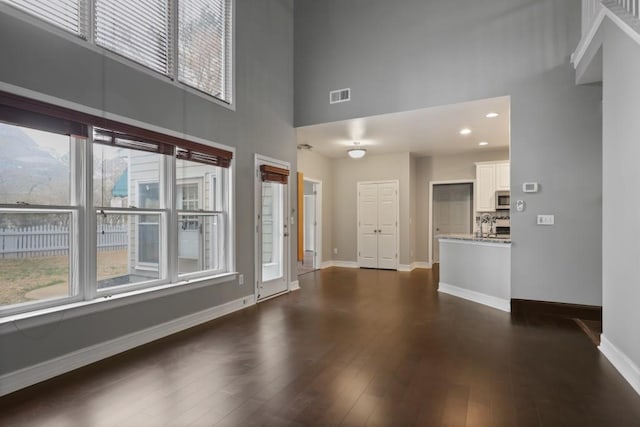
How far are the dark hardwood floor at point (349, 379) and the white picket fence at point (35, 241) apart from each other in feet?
3.27

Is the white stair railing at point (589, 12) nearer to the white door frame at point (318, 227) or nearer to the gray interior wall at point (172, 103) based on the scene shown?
the gray interior wall at point (172, 103)

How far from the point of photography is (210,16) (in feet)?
14.9

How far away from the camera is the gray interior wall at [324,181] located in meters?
8.02

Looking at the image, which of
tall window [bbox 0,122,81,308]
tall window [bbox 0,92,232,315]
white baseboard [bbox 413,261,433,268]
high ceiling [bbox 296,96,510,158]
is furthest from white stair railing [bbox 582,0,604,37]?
white baseboard [bbox 413,261,433,268]

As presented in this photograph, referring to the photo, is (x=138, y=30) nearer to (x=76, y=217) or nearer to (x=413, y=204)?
(x=76, y=217)

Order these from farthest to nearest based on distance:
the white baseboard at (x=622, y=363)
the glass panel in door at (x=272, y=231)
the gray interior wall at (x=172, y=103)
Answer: the glass panel in door at (x=272, y=231)
the gray interior wall at (x=172, y=103)
the white baseboard at (x=622, y=363)

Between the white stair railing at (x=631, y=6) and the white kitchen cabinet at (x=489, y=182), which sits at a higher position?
the white stair railing at (x=631, y=6)

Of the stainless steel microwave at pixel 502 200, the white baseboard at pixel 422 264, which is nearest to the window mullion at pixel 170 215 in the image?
the white baseboard at pixel 422 264

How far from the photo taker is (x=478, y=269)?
516 centimetres

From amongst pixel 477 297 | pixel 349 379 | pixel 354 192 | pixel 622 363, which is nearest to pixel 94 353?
pixel 349 379

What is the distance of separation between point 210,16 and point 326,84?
6.76 ft

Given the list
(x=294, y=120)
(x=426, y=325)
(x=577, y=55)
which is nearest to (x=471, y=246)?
(x=426, y=325)

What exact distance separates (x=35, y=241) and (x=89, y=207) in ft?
1.52

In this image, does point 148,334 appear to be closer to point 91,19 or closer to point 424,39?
point 91,19
